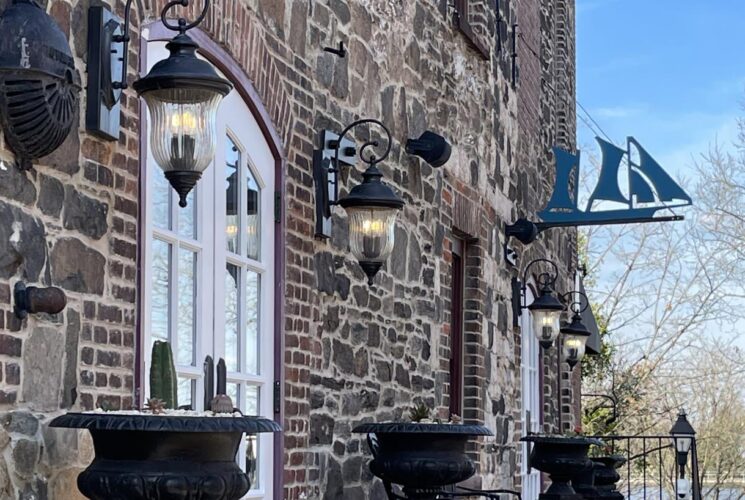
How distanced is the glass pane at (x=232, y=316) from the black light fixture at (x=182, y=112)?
1.43m

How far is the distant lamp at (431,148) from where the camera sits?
27.5 feet

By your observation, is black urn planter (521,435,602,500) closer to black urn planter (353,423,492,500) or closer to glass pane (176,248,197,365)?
black urn planter (353,423,492,500)

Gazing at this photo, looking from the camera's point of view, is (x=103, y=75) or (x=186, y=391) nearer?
(x=103, y=75)

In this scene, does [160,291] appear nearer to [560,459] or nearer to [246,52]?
[246,52]

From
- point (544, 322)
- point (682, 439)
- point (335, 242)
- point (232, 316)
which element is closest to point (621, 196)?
point (544, 322)

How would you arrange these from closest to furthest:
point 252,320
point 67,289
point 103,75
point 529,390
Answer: point 67,289, point 103,75, point 252,320, point 529,390

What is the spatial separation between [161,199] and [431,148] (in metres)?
3.49

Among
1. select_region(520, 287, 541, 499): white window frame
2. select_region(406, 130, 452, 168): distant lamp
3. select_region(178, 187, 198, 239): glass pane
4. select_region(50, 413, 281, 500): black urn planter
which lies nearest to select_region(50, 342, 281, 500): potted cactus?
select_region(50, 413, 281, 500): black urn planter

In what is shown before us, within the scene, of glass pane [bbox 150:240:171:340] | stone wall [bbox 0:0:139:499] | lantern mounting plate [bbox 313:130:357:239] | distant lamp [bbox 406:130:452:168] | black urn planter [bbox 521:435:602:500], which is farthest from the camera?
black urn planter [bbox 521:435:602:500]

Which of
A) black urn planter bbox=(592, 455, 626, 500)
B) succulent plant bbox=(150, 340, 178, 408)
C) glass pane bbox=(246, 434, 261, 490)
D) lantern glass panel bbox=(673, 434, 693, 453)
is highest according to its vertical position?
succulent plant bbox=(150, 340, 178, 408)

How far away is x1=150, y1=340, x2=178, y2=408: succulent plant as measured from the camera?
4402 mm

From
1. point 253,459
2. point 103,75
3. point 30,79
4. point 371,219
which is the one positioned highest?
point 103,75

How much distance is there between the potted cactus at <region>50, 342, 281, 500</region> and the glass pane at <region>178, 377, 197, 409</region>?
1.29m

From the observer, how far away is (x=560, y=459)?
9492 millimetres
